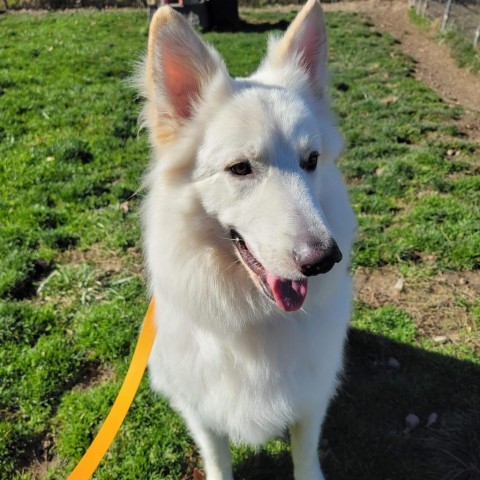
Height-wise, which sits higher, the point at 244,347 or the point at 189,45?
the point at 189,45

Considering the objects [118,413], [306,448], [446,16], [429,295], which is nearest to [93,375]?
[118,413]

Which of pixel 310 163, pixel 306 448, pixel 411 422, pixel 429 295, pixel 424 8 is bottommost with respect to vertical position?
pixel 411 422

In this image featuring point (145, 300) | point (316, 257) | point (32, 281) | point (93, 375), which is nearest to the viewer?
point (316, 257)

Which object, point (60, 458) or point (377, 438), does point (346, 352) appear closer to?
point (377, 438)

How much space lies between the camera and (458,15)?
11070 millimetres

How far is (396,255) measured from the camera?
382 cm

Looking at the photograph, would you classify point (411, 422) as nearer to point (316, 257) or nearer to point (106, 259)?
point (316, 257)

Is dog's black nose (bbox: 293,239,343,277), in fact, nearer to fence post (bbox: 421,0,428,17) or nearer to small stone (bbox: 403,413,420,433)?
small stone (bbox: 403,413,420,433)

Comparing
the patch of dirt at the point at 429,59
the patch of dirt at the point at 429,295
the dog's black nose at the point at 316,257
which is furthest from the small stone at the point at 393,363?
the patch of dirt at the point at 429,59

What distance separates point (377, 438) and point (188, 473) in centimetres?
109

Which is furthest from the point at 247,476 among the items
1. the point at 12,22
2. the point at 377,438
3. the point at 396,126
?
the point at 12,22

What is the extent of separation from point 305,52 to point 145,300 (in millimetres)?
2159

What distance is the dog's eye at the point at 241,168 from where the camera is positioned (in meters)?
1.88

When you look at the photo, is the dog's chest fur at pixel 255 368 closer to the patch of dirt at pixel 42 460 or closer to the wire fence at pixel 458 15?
the patch of dirt at pixel 42 460
